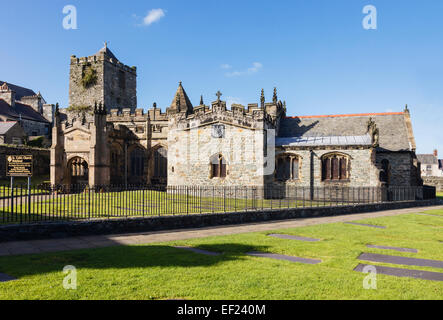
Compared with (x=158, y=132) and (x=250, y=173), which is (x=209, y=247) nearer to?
(x=250, y=173)

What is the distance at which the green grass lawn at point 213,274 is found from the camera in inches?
232

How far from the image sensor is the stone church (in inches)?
1097

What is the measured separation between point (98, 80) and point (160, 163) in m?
22.4

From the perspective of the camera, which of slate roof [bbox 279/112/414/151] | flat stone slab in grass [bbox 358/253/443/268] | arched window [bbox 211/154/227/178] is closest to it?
flat stone slab in grass [bbox 358/253/443/268]

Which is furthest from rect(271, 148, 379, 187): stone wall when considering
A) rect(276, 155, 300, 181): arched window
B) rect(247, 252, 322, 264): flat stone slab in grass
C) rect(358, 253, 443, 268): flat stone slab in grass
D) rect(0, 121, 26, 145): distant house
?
rect(0, 121, 26, 145): distant house

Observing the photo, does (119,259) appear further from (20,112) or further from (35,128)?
(20,112)

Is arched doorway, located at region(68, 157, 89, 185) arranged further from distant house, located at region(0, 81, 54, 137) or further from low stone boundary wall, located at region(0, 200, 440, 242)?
low stone boundary wall, located at region(0, 200, 440, 242)

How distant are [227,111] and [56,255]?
2156cm

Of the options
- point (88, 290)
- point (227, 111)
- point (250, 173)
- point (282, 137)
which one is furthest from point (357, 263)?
point (282, 137)

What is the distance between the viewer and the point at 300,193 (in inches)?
1151

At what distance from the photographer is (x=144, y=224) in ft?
45.7

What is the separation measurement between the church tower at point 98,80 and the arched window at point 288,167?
32.6 metres

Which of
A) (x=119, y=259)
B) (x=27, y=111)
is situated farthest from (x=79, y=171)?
(x=27, y=111)

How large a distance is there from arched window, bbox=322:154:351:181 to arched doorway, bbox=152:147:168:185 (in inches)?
703
